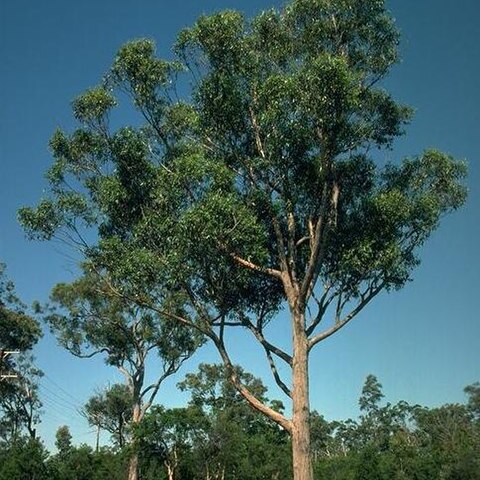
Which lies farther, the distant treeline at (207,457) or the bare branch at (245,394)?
the distant treeline at (207,457)

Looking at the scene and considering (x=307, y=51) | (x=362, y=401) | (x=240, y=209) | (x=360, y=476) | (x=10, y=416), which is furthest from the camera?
(x=362, y=401)

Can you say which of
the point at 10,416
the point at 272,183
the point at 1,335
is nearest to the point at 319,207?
the point at 272,183

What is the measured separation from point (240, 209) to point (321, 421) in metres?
69.8

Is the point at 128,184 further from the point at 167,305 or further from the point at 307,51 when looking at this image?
the point at 307,51

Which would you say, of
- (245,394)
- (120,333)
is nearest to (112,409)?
(120,333)

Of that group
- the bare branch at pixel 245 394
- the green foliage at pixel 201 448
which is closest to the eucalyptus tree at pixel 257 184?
the bare branch at pixel 245 394

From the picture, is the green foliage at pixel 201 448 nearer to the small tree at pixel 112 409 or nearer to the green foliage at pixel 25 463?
the green foliage at pixel 25 463

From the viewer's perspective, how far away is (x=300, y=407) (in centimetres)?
1425

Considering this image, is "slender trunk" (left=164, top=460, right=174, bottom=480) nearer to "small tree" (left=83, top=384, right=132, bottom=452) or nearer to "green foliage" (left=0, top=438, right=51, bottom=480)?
"green foliage" (left=0, top=438, right=51, bottom=480)

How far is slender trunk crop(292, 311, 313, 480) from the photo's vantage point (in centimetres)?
1388

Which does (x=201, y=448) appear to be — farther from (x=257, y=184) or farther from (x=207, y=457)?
(x=257, y=184)

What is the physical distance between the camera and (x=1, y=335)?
36.8m

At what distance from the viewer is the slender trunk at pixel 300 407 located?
13875mm

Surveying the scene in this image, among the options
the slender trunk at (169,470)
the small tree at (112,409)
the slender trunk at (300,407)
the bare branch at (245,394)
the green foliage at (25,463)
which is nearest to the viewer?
the slender trunk at (300,407)
